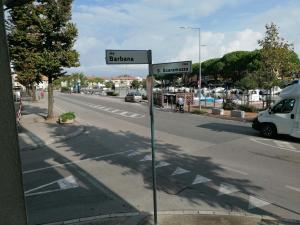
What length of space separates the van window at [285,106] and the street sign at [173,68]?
33.4ft

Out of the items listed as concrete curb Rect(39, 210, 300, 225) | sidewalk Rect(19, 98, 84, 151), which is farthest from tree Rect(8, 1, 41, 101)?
concrete curb Rect(39, 210, 300, 225)

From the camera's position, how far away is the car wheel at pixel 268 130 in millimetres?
15773

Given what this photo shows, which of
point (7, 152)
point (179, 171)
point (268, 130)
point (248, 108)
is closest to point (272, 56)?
point (248, 108)

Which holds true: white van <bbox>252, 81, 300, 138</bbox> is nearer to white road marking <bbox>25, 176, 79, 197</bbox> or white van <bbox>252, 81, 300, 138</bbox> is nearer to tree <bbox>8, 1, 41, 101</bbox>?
white road marking <bbox>25, 176, 79, 197</bbox>

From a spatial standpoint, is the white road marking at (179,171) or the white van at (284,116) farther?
the white van at (284,116)

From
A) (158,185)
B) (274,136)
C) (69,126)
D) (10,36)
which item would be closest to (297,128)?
(274,136)

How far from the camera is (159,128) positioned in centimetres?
2027

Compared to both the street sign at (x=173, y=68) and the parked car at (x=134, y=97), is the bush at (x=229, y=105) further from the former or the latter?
the street sign at (x=173, y=68)

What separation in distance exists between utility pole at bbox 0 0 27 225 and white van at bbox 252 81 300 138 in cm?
1304

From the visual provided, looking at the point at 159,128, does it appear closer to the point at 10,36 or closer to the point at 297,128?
the point at 297,128

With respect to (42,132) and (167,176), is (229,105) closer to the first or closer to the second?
(42,132)

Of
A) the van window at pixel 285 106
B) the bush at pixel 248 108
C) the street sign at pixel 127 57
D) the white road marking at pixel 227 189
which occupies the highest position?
the street sign at pixel 127 57

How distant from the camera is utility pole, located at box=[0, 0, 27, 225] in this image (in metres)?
3.58

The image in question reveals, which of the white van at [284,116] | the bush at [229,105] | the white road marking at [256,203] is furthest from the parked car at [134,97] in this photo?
the white road marking at [256,203]
